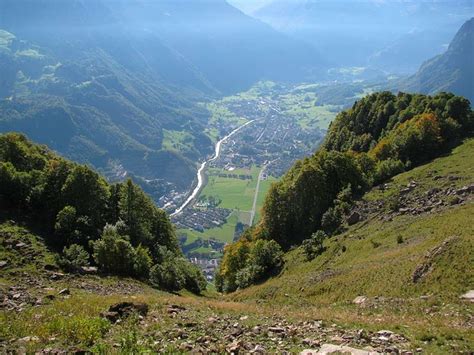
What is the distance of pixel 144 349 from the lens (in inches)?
748

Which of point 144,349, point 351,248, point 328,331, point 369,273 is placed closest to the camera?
point 144,349

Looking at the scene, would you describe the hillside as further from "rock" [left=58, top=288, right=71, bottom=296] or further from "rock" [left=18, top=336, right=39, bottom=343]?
"rock" [left=58, top=288, right=71, bottom=296]

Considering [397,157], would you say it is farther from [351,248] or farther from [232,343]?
[232,343]

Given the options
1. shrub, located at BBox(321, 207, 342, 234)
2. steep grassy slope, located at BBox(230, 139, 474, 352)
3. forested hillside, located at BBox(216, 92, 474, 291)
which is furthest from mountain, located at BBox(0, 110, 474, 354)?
forested hillside, located at BBox(216, 92, 474, 291)

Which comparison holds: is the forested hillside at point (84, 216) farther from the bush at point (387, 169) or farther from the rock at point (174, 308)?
the bush at point (387, 169)

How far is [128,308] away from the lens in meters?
27.0

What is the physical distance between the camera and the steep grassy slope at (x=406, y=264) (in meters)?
26.9

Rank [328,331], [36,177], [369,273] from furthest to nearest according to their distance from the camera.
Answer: [36,177] → [369,273] → [328,331]

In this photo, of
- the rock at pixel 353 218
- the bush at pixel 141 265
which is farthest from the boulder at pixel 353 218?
the bush at pixel 141 265

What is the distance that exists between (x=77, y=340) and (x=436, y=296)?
23.6 m

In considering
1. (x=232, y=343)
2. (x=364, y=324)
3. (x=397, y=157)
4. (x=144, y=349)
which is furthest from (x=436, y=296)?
(x=397, y=157)

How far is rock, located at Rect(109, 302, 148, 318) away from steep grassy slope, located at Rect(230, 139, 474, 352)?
39.8 feet

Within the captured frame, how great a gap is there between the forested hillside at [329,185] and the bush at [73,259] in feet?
96.4

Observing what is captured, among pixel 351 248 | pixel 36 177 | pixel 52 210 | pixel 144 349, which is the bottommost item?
pixel 351 248
